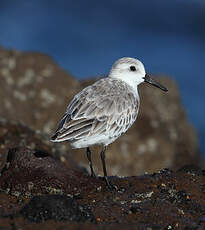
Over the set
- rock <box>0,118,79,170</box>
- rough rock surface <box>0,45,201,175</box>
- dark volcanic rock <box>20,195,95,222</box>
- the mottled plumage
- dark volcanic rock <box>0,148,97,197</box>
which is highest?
rough rock surface <box>0,45,201,175</box>

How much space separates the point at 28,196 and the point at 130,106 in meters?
2.63

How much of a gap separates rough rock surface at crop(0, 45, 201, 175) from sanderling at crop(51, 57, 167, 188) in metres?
6.86

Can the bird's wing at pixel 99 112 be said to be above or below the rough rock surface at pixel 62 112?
below

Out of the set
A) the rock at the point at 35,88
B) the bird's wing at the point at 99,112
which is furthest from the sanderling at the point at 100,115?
the rock at the point at 35,88

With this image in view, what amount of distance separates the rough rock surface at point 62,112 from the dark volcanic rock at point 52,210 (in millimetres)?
9560

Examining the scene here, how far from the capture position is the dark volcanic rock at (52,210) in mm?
5844

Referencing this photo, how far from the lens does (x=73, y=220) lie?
588cm

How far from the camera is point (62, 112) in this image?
16172 mm

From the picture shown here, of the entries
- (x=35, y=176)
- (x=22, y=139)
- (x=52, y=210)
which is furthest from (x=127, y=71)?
(x=52, y=210)

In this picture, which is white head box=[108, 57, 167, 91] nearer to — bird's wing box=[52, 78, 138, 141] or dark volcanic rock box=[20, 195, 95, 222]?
bird's wing box=[52, 78, 138, 141]

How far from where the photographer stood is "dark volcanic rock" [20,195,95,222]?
584 centimetres

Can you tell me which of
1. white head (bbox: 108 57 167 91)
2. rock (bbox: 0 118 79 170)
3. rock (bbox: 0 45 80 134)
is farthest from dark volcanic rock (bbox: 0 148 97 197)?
rock (bbox: 0 45 80 134)

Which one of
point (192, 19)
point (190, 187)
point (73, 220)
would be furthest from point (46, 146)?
point (192, 19)

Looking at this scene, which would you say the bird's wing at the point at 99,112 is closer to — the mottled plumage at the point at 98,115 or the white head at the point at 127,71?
the mottled plumage at the point at 98,115
